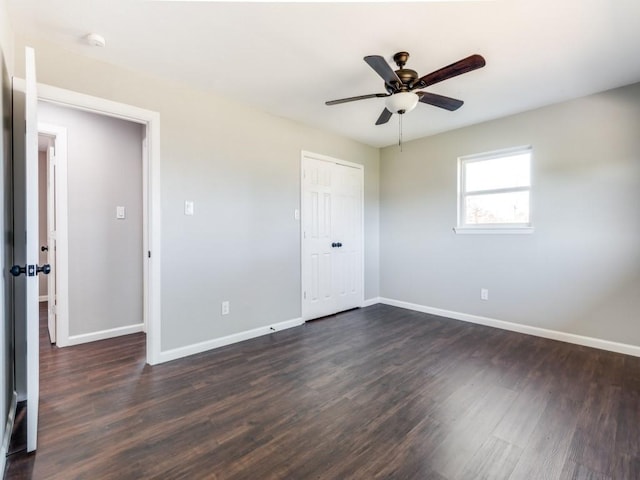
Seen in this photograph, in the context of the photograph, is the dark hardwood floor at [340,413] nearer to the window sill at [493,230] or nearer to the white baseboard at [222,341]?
the white baseboard at [222,341]

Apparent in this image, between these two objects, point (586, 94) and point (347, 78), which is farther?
point (586, 94)

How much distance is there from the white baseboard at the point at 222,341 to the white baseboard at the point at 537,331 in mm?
1857

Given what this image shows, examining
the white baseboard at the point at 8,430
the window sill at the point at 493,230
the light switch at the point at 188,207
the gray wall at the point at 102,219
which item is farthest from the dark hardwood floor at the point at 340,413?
the light switch at the point at 188,207

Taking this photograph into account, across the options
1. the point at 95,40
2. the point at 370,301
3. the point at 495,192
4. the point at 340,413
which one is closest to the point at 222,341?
the point at 340,413

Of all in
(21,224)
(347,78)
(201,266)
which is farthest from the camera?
(201,266)

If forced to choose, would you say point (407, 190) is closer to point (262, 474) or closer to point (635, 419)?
point (635, 419)

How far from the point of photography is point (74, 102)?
226 cm

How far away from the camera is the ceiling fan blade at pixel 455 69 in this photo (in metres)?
1.87

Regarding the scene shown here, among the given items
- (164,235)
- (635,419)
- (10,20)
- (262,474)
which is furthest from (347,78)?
(635,419)

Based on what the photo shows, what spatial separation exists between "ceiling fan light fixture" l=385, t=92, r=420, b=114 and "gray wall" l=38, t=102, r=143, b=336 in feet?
9.27

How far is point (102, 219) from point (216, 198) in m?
1.33

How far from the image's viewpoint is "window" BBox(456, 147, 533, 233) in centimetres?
349

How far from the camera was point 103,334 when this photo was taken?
324 cm

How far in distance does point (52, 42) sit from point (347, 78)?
7.10 ft
